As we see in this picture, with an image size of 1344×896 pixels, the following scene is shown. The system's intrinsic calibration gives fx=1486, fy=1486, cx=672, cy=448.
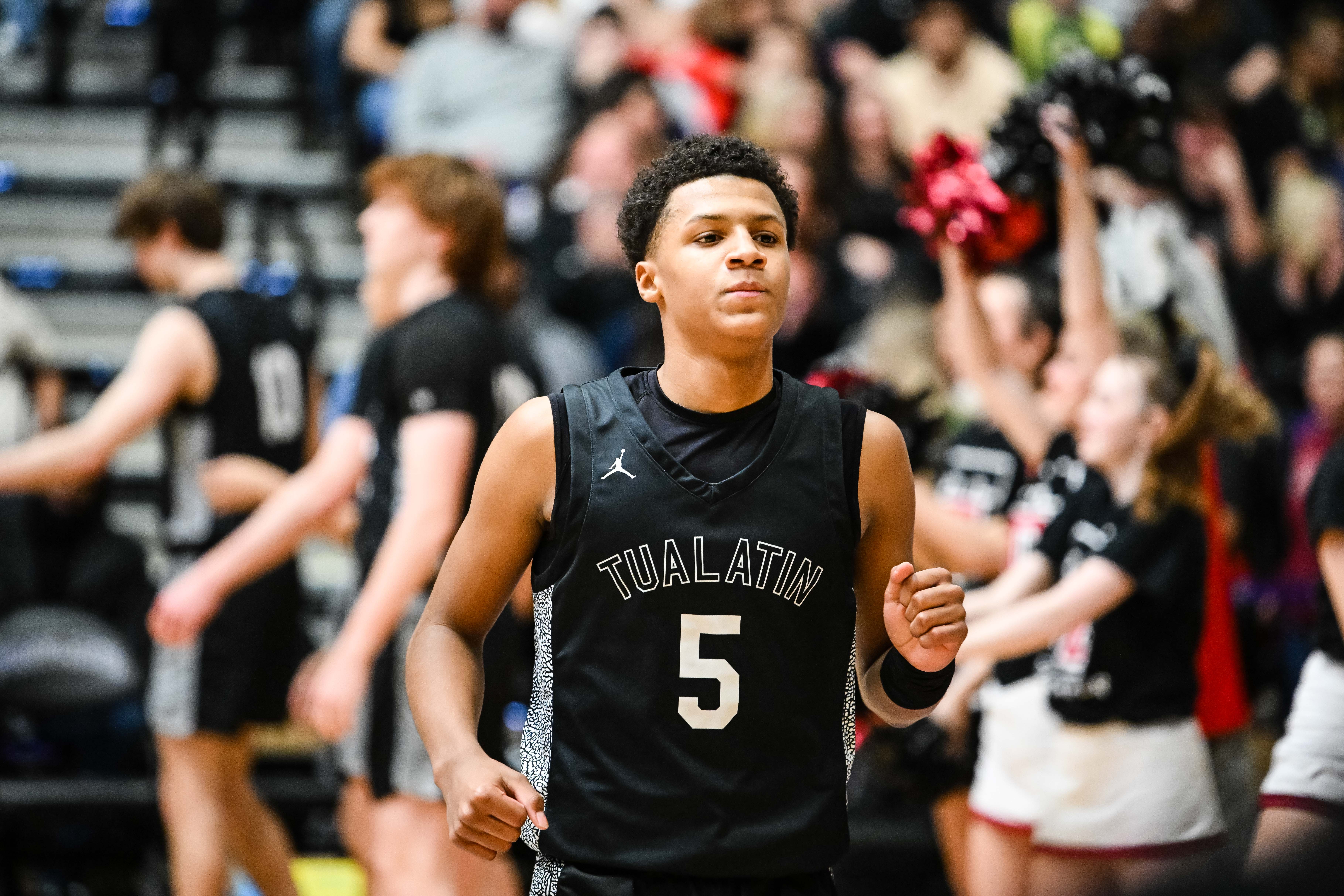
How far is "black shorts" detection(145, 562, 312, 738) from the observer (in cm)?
448

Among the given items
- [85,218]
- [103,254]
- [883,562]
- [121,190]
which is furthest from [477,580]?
[85,218]

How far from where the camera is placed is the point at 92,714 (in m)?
5.84

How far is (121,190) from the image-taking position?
7.74 meters

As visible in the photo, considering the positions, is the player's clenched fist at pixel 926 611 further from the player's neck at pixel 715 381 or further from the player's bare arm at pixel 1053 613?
the player's bare arm at pixel 1053 613

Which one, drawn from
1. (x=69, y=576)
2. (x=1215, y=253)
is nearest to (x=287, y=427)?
(x=69, y=576)

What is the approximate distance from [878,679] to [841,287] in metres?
4.76

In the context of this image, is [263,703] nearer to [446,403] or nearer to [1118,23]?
[446,403]

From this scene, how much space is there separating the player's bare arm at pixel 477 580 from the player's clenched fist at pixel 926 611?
0.52 m

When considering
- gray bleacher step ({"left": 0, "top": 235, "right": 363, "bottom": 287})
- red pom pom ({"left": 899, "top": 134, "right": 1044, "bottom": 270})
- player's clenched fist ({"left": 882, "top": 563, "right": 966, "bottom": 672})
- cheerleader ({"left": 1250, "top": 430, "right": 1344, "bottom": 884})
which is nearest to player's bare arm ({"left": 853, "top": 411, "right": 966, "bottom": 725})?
player's clenched fist ({"left": 882, "top": 563, "right": 966, "bottom": 672})

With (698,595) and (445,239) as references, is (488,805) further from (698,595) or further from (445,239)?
(445,239)

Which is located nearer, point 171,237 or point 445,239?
point 445,239

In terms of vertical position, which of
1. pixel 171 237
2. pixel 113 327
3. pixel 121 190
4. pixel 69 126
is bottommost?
pixel 113 327

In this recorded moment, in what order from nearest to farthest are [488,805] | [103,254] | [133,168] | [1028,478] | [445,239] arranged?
[488,805], [445,239], [1028,478], [103,254], [133,168]

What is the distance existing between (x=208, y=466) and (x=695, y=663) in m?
3.02
